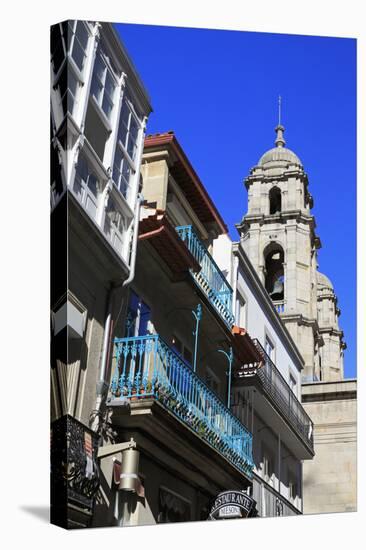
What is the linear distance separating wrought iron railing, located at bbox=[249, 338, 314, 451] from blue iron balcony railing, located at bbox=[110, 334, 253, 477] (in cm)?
192

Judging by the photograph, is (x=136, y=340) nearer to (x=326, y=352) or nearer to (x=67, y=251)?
(x=67, y=251)

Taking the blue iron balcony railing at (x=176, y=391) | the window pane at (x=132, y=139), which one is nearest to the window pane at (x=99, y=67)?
the window pane at (x=132, y=139)

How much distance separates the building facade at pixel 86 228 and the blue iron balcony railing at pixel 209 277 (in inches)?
79.7

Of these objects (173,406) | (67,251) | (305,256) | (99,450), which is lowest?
(99,450)

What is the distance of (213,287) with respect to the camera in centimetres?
1384

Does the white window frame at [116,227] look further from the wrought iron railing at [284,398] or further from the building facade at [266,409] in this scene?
the wrought iron railing at [284,398]

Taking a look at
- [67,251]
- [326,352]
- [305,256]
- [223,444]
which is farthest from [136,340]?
[326,352]

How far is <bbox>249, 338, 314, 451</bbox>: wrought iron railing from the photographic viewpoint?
15812mm

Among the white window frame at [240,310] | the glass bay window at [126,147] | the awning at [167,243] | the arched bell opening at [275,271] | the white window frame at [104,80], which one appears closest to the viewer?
the white window frame at [104,80]

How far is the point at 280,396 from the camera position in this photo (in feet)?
54.5

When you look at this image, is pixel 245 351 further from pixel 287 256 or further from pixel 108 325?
pixel 287 256

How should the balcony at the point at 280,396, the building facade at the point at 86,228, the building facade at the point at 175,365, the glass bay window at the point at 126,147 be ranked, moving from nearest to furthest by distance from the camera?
1. the building facade at the point at 86,228
2. the glass bay window at the point at 126,147
3. the building facade at the point at 175,365
4. the balcony at the point at 280,396

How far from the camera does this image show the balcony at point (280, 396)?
15008 mm

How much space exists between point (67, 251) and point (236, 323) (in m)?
6.89
